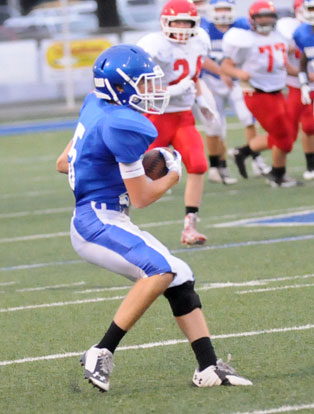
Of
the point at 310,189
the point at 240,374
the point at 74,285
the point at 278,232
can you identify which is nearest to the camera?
the point at 240,374

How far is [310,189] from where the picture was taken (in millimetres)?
9883

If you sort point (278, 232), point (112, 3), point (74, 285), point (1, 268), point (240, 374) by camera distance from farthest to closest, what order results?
1. point (112, 3)
2. point (278, 232)
3. point (1, 268)
4. point (74, 285)
5. point (240, 374)

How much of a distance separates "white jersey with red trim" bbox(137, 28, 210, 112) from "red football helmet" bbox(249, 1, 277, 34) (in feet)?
7.01

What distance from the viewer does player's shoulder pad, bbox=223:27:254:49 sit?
33.1 feet

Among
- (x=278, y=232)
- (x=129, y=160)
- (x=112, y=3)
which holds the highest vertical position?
(x=129, y=160)

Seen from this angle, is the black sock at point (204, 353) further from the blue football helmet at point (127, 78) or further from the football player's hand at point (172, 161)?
the blue football helmet at point (127, 78)

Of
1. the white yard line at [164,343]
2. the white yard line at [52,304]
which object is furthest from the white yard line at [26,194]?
the white yard line at [164,343]

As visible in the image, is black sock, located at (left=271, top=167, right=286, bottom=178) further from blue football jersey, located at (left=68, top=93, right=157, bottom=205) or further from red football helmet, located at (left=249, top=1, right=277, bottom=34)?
blue football jersey, located at (left=68, top=93, right=157, bottom=205)

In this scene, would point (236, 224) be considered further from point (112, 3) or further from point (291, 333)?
point (112, 3)

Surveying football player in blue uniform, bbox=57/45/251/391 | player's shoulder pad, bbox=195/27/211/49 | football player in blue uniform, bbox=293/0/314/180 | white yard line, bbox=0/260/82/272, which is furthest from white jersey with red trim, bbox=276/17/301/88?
football player in blue uniform, bbox=57/45/251/391

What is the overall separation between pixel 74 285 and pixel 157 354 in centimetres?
180

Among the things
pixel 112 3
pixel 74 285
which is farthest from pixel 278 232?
pixel 112 3

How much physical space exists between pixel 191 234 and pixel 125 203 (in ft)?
10.4

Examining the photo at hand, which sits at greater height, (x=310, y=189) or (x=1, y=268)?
(x=1, y=268)
